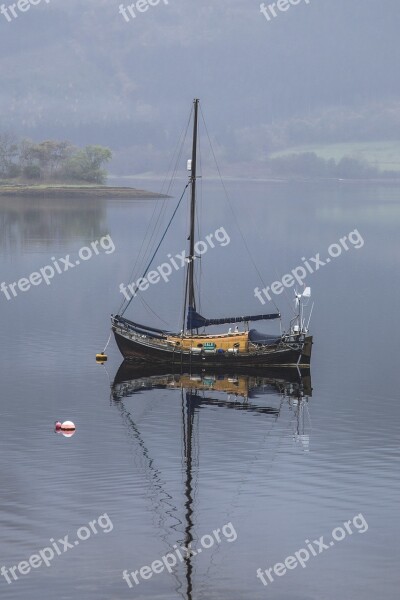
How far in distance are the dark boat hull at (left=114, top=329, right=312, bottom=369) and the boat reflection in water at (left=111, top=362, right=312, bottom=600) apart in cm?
78

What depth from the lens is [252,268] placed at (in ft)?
630

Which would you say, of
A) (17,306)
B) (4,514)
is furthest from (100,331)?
(4,514)

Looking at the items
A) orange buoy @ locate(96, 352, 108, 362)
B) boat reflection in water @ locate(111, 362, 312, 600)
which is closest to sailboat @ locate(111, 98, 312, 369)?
boat reflection in water @ locate(111, 362, 312, 600)

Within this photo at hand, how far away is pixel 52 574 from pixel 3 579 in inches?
94.8

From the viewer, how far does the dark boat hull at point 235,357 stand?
95875mm

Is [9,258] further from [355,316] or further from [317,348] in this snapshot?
[317,348]
